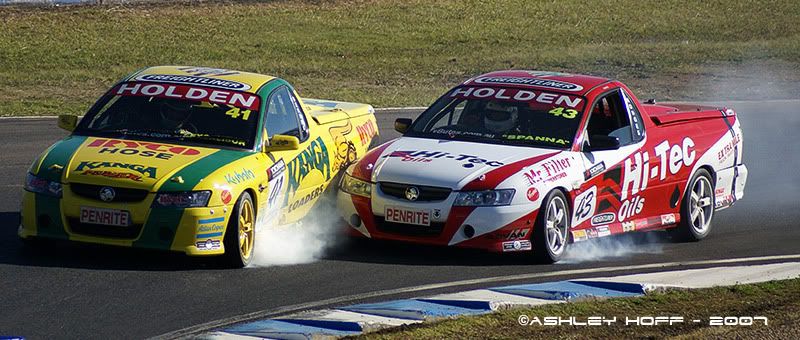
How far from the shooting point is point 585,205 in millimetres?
11242

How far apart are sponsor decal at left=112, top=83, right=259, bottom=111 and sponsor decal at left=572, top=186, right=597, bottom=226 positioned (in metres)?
2.68

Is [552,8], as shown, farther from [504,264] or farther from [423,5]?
[504,264]

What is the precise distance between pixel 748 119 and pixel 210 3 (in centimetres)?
1896

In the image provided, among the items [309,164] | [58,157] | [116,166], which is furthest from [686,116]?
[58,157]

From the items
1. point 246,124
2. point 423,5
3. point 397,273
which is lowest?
point 423,5

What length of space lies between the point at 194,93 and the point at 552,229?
9.89ft

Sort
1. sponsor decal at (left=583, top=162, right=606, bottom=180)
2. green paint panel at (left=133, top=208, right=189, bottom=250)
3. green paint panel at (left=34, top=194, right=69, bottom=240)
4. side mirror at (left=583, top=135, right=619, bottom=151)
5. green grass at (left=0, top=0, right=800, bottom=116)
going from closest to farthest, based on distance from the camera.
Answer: green paint panel at (left=133, top=208, right=189, bottom=250) < green paint panel at (left=34, top=194, right=69, bottom=240) < sponsor decal at (left=583, top=162, right=606, bottom=180) < side mirror at (left=583, top=135, right=619, bottom=151) < green grass at (left=0, top=0, right=800, bottom=116)

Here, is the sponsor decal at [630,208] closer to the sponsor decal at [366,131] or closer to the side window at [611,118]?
the side window at [611,118]

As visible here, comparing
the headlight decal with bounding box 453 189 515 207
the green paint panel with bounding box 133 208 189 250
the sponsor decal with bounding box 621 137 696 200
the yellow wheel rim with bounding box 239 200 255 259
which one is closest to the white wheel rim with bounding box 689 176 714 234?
the sponsor decal with bounding box 621 137 696 200

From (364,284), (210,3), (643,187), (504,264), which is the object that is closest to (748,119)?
(643,187)

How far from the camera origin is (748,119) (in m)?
21.1

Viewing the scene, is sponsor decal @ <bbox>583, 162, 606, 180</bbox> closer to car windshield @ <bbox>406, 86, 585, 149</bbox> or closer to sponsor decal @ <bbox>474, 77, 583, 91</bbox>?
car windshield @ <bbox>406, 86, 585, 149</bbox>

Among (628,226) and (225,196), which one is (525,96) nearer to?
(628,226)

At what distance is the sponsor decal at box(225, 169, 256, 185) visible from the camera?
9961mm
